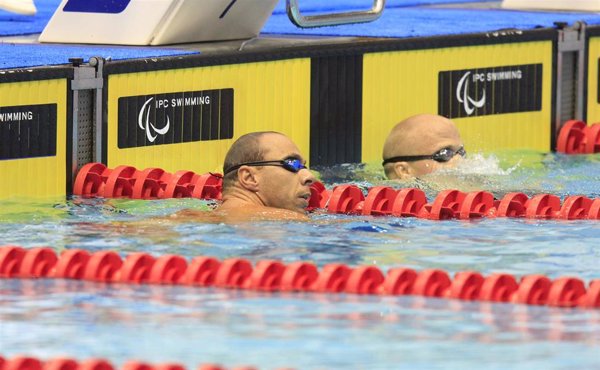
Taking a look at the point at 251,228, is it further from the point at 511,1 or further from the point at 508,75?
the point at 511,1

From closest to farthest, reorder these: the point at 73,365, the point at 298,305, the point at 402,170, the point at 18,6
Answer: the point at 73,365 < the point at 298,305 < the point at 402,170 < the point at 18,6

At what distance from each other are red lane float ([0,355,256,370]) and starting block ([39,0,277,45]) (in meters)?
4.08

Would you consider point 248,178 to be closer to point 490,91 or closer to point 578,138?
point 490,91

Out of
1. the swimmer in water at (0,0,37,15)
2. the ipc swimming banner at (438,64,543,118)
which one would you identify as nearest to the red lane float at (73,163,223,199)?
the swimmer in water at (0,0,37,15)

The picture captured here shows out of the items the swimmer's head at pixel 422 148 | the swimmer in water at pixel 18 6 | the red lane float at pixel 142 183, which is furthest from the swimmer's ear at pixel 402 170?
the swimmer in water at pixel 18 6

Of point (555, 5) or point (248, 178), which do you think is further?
point (555, 5)

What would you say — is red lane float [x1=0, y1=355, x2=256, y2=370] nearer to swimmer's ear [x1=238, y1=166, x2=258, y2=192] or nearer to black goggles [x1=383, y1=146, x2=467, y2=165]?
swimmer's ear [x1=238, y1=166, x2=258, y2=192]

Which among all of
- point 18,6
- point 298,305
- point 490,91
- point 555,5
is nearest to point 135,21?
point 18,6

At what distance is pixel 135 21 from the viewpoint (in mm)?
8172

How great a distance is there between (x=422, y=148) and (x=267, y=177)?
1303 millimetres

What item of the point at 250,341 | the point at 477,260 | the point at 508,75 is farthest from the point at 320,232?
the point at 508,75

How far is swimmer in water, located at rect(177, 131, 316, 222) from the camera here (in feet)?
21.6

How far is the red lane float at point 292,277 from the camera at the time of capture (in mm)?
5020

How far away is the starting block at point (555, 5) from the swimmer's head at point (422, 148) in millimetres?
3191
